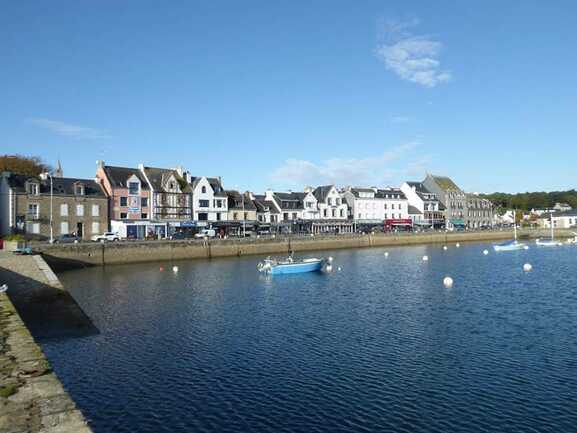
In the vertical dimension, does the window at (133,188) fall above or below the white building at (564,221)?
above

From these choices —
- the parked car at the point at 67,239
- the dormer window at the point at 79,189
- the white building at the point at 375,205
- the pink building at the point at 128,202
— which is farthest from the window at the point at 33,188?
the white building at the point at 375,205

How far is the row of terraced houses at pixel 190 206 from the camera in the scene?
6381 centimetres

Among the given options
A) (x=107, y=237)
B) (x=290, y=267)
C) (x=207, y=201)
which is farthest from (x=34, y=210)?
(x=290, y=267)

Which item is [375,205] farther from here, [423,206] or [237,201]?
[237,201]

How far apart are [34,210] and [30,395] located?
195 feet

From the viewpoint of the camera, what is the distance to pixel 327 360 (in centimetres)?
1962

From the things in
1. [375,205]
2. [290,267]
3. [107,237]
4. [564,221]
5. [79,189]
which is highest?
[79,189]

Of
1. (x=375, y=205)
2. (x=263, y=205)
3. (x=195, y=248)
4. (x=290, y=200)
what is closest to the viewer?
(x=195, y=248)

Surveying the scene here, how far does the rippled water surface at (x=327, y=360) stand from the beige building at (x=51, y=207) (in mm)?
31002

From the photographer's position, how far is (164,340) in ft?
74.8

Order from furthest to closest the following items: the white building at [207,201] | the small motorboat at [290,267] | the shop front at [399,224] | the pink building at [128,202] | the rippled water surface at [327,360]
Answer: the shop front at [399,224] < the white building at [207,201] < the pink building at [128,202] < the small motorboat at [290,267] < the rippled water surface at [327,360]

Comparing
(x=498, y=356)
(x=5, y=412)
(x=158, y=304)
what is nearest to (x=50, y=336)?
(x=158, y=304)

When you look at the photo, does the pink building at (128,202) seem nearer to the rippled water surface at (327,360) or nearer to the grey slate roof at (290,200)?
the grey slate roof at (290,200)

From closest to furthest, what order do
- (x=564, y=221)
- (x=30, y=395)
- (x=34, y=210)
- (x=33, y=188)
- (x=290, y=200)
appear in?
(x=30, y=395) → (x=33, y=188) → (x=34, y=210) → (x=290, y=200) → (x=564, y=221)
